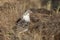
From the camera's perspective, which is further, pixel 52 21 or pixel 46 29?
pixel 52 21

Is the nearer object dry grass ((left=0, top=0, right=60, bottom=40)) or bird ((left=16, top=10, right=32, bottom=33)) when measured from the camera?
Result: dry grass ((left=0, top=0, right=60, bottom=40))

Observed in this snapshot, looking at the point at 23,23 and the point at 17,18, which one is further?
the point at 17,18

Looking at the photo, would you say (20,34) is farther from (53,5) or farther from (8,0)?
(8,0)

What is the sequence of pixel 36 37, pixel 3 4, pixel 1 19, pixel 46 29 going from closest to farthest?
1. pixel 36 37
2. pixel 46 29
3. pixel 1 19
4. pixel 3 4

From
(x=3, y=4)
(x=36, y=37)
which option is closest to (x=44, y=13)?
(x=3, y=4)

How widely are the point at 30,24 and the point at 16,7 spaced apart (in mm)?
1264

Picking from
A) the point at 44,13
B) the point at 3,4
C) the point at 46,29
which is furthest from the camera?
the point at 3,4

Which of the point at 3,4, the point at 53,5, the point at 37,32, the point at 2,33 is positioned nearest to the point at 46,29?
the point at 37,32

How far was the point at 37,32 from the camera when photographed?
21.6ft

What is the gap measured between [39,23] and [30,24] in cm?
22

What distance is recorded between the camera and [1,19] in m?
7.21

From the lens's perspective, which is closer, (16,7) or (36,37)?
(36,37)

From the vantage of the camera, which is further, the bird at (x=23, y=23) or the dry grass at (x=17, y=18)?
the bird at (x=23, y=23)

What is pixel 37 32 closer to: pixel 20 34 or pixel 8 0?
pixel 20 34
